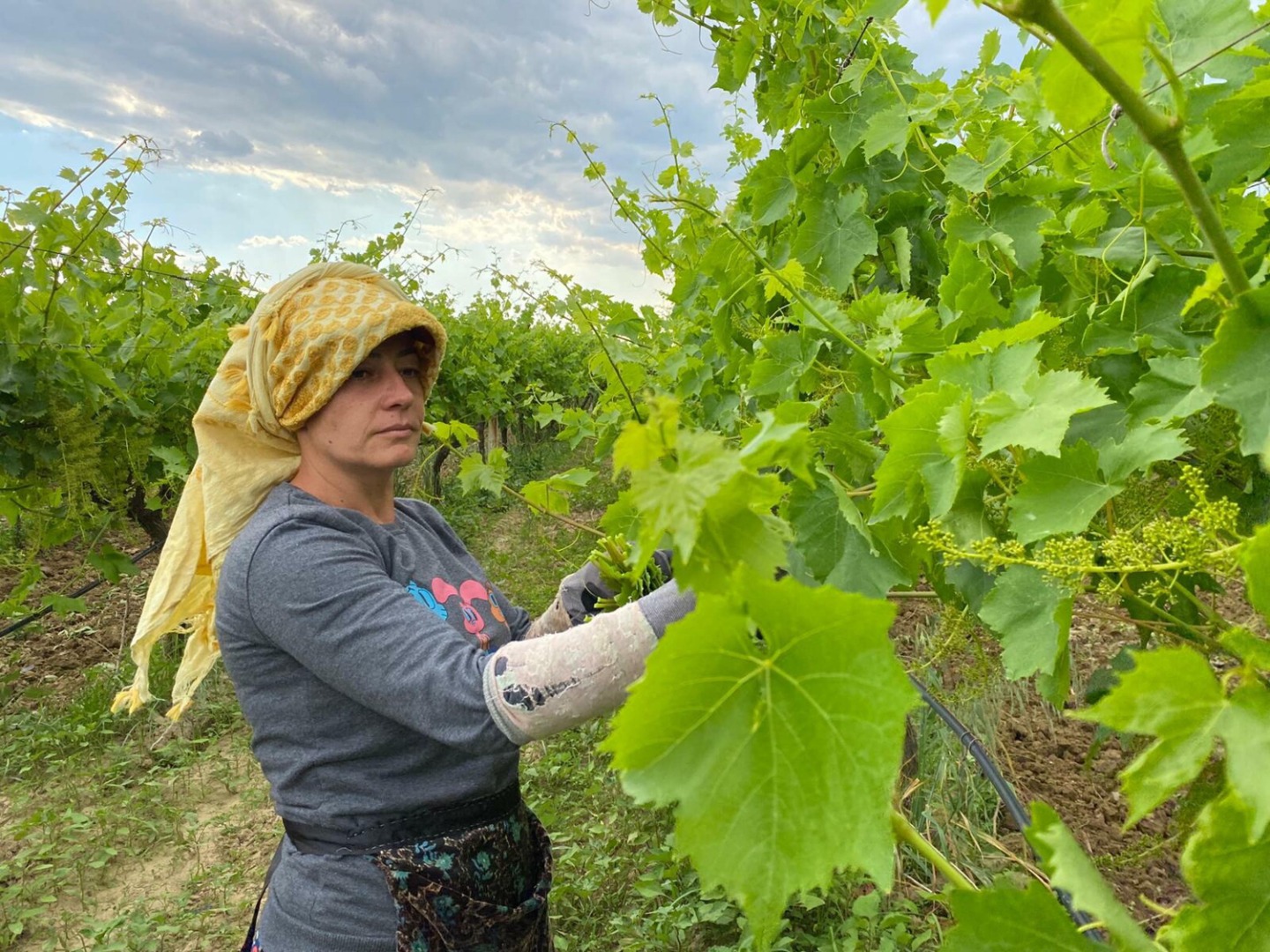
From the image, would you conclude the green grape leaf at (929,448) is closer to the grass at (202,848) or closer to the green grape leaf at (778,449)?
the green grape leaf at (778,449)

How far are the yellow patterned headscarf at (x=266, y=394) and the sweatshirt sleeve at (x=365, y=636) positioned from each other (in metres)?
0.34

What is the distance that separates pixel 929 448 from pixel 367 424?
4.62 ft

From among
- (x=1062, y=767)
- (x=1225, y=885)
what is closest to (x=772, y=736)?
(x=1225, y=885)

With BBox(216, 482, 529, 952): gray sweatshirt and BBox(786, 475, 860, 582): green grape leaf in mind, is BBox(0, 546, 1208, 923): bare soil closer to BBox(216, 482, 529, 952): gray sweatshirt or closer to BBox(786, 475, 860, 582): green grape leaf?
BBox(786, 475, 860, 582): green grape leaf

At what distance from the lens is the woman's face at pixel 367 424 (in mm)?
1900

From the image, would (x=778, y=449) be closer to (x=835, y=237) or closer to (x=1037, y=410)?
(x=1037, y=410)

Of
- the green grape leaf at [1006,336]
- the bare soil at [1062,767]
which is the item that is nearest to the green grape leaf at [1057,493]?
the green grape leaf at [1006,336]

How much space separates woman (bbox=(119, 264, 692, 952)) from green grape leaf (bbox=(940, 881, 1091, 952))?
680 mm

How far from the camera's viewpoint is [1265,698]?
467 millimetres

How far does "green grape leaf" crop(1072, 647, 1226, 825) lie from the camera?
0.47 meters

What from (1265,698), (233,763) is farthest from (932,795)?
(233,763)

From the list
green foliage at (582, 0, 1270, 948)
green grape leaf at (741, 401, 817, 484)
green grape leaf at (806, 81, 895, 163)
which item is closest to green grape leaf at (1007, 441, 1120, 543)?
green foliage at (582, 0, 1270, 948)

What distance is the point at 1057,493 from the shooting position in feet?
2.60

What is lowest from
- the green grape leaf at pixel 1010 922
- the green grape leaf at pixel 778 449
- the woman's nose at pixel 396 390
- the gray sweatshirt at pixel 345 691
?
the gray sweatshirt at pixel 345 691
